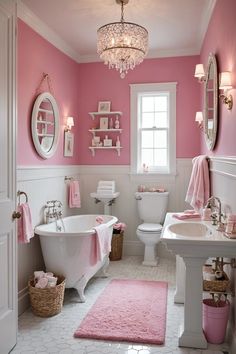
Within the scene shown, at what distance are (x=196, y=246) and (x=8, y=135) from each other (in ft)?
5.02

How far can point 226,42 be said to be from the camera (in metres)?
2.60

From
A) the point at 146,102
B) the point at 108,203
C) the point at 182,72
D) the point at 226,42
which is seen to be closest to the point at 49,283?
the point at 108,203

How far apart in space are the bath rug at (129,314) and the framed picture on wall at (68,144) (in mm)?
1795

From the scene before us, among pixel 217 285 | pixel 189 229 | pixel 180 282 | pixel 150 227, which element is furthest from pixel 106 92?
pixel 217 285

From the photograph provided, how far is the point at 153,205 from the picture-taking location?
4.51 m

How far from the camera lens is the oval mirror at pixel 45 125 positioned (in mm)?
3445

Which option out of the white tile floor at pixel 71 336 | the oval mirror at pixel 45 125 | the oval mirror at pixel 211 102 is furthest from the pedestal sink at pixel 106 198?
the oval mirror at pixel 211 102

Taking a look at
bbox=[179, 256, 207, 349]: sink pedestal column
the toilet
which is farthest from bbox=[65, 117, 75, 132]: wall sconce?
bbox=[179, 256, 207, 349]: sink pedestal column

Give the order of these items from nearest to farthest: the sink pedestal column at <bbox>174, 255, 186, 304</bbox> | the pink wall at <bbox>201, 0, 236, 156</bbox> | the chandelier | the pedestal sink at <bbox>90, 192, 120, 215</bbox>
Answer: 1. the pink wall at <bbox>201, 0, 236, 156</bbox>
2. the chandelier
3. the sink pedestal column at <bbox>174, 255, 186, 304</bbox>
4. the pedestal sink at <bbox>90, 192, 120, 215</bbox>

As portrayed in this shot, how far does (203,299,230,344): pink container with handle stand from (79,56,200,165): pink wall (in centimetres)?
252

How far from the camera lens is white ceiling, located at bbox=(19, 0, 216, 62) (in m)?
3.16

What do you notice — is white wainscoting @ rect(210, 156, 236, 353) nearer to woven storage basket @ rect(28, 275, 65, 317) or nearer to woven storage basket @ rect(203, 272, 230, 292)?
woven storage basket @ rect(203, 272, 230, 292)

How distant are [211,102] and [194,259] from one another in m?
1.69

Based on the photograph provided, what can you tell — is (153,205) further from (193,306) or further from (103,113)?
(193,306)
